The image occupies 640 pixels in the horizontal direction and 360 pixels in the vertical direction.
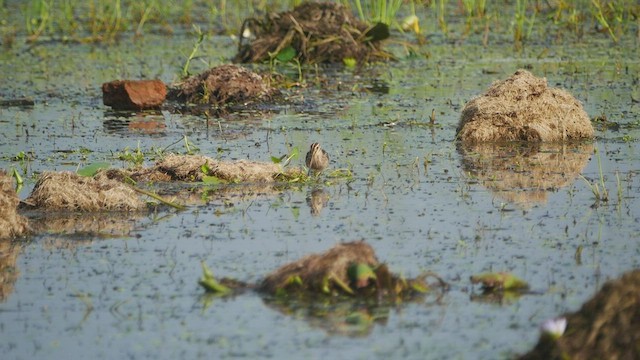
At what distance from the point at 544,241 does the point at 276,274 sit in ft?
5.62

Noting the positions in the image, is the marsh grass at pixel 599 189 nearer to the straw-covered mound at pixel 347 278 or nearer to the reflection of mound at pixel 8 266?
the straw-covered mound at pixel 347 278

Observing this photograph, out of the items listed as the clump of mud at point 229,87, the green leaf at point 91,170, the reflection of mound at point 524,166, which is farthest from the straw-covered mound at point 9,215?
the clump of mud at point 229,87

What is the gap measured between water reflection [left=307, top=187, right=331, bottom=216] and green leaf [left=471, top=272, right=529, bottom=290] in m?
2.03

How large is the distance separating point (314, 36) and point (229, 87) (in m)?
3.00

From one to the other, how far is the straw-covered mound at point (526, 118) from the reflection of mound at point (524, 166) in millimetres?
172

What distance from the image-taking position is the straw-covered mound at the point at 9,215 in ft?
25.7

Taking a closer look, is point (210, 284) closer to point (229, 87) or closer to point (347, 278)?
point (347, 278)

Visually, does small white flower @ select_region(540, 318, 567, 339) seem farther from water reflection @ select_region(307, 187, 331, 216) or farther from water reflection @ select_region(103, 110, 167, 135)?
water reflection @ select_region(103, 110, 167, 135)

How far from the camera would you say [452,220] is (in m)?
8.20

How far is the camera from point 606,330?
5.15 m

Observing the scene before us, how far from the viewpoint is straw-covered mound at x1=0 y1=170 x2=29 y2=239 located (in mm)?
7836

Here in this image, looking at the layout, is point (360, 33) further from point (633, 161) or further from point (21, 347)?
point (21, 347)

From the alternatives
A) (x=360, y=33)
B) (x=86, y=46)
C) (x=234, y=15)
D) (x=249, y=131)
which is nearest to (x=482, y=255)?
(x=249, y=131)

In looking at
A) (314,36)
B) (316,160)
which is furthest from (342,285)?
(314,36)
